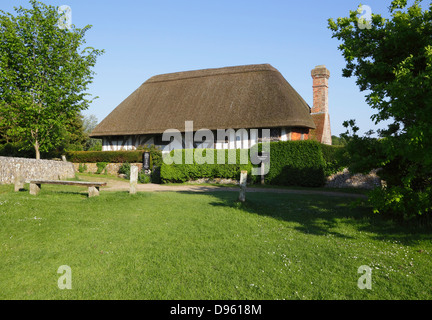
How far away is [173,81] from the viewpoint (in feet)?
107

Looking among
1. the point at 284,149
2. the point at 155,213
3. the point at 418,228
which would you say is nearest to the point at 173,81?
the point at 284,149

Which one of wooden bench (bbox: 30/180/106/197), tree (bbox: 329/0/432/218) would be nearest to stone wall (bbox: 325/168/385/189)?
tree (bbox: 329/0/432/218)

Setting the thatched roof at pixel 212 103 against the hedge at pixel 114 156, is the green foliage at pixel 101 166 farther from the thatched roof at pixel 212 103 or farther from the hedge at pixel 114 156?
the thatched roof at pixel 212 103

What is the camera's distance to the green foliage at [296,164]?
1986 cm

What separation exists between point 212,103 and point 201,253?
22453mm

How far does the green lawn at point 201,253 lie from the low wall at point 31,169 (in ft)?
21.4

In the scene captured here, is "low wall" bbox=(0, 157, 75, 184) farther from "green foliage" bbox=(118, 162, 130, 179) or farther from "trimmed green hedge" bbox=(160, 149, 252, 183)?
"trimmed green hedge" bbox=(160, 149, 252, 183)

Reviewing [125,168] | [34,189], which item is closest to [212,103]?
[125,168]

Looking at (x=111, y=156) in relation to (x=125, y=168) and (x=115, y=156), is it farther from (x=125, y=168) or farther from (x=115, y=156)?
(x=125, y=168)

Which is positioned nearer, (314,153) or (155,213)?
(155,213)

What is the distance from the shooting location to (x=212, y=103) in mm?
27562
